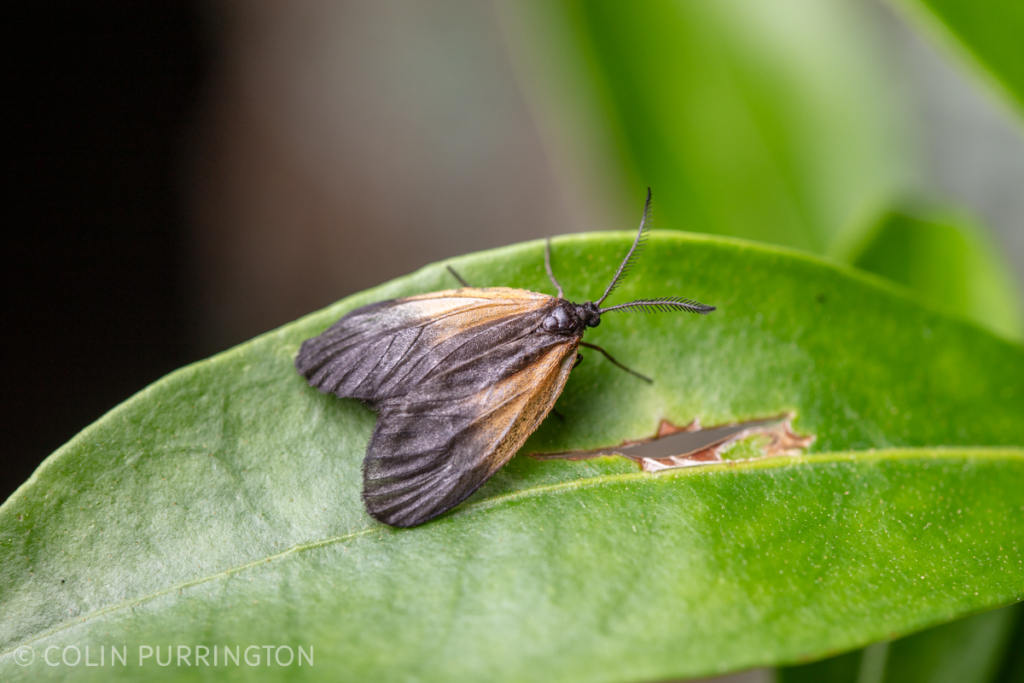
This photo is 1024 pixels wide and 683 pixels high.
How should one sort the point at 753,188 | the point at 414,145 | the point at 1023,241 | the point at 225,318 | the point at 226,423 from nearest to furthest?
the point at 226,423 < the point at 753,188 < the point at 1023,241 < the point at 225,318 < the point at 414,145

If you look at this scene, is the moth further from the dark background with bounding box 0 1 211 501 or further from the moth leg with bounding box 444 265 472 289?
the dark background with bounding box 0 1 211 501

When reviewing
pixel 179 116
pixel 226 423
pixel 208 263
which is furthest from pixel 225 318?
pixel 226 423

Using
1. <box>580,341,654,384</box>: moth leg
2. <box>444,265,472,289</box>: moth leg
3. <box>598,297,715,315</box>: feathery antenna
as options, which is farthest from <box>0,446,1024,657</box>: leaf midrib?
<box>444,265,472,289</box>: moth leg

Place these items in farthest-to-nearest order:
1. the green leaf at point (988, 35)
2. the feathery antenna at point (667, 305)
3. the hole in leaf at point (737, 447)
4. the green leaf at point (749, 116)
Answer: the green leaf at point (749, 116)
the green leaf at point (988, 35)
the feathery antenna at point (667, 305)
the hole in leaf at point (737, 447)

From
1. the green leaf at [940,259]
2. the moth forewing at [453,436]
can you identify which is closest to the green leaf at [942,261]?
the green leaf at [940,259]

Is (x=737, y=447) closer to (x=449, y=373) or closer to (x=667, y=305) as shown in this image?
(x=667, y=305)

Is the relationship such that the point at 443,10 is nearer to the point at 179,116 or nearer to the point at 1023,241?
the point at 179,116

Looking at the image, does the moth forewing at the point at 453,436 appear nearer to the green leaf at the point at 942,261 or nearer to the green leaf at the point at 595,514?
the green leaf at the point at 595,514
